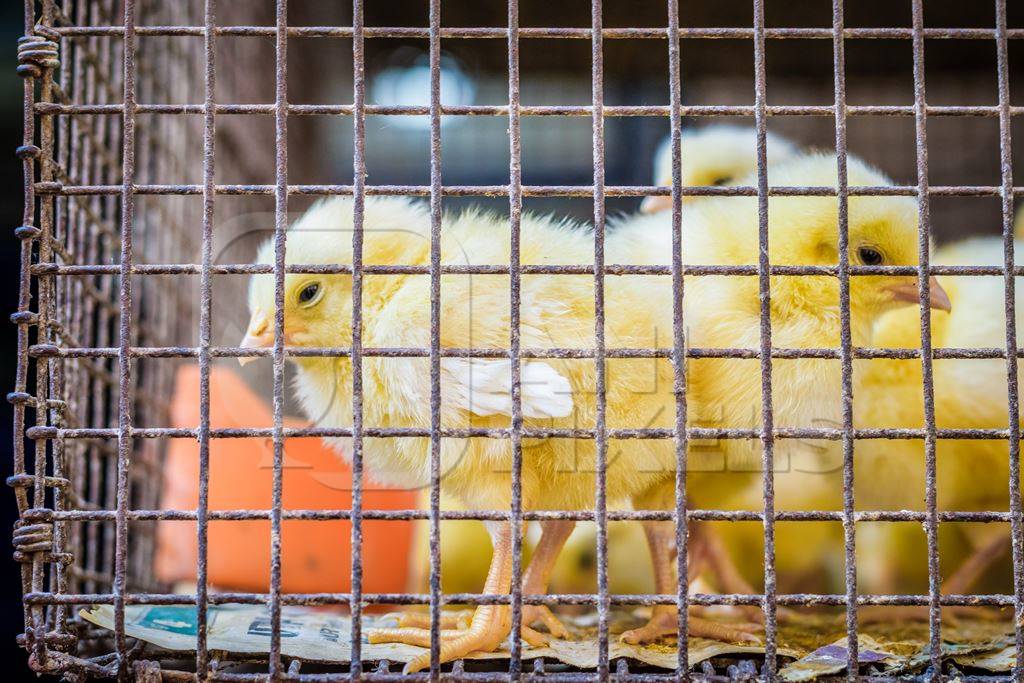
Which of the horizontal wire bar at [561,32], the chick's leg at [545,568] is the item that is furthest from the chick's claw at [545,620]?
the horizontal wire bar at [561,32]

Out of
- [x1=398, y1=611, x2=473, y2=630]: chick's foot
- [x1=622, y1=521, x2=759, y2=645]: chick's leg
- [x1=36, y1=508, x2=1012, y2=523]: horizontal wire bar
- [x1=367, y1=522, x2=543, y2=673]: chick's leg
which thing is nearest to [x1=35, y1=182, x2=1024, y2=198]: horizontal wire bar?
[x1=36, y1=508, x2=1012, y2=523]: horizontal wire bar

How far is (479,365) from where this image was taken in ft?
4.90

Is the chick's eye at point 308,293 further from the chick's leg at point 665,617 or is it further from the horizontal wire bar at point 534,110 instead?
the chick's leg at point 665,617

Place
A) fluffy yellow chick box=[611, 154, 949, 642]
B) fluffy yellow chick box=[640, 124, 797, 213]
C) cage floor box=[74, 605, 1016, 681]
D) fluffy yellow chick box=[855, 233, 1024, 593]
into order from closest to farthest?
cage floor box=[74, 605, 1016, 681] → fluffy yellow chick box=[611, 154, 949, 642] → fluffy yellow chick box=[855, 233, 1024, 593] → fluffy yellow chick box=[640, 124, 797, 213]

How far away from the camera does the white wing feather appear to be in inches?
56.1

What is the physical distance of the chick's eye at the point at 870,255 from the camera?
167 cm

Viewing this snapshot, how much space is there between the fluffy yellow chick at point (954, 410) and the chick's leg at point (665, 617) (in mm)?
408

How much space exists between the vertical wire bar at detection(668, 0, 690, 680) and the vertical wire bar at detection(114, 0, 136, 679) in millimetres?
709

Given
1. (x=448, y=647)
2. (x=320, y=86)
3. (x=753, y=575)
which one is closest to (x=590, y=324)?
(x=448, y=647)

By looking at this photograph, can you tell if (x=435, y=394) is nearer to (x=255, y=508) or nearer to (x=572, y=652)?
(x=572, y=652)

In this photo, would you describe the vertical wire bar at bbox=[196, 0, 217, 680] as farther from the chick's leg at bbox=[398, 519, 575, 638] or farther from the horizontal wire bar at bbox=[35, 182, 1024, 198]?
the chick's leg at bbox=[398, 519, 575, 638]

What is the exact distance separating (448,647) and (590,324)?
537 mm

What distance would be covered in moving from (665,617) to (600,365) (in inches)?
26.2

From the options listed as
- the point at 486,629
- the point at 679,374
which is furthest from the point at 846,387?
the point at 486,629
